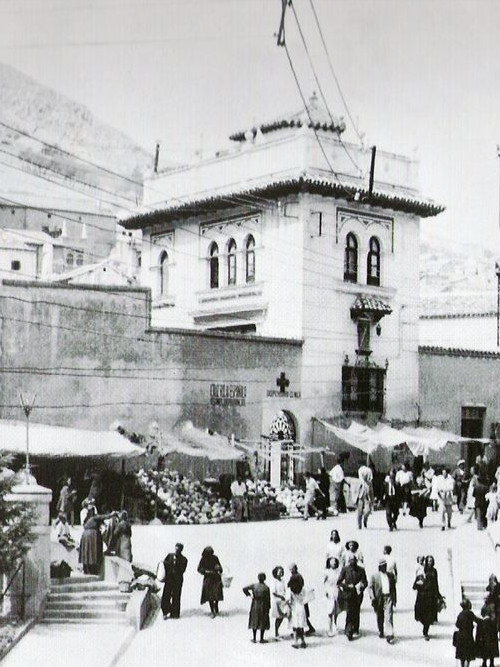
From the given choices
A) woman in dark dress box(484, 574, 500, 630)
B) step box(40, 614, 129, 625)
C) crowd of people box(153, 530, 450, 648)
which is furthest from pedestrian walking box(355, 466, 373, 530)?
woman in dark dress box(484, 574, 500, 630)

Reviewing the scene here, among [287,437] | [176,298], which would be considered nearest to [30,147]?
[176,298]

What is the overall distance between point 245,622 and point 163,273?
1864cm

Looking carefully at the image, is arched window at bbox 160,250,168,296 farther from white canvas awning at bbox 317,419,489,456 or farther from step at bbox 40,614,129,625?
step at bbox 40,614,129,625

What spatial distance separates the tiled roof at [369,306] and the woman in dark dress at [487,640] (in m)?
16.9

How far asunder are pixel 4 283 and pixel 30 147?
48.8 m

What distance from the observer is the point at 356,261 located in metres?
30.0

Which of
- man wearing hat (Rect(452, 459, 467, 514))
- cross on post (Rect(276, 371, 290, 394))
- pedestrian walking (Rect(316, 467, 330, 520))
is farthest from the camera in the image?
cross on post (Rect(276, 371, 290, 394))

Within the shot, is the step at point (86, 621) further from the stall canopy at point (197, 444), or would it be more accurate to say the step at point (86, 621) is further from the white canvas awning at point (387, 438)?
Answer: the white canvas awning at point (387, 438)

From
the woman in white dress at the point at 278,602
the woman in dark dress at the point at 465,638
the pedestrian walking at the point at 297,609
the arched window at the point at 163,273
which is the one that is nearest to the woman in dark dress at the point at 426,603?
the woman in dark dress at the point at 465,638

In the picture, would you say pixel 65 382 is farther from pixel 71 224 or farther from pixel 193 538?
pixel 71 224

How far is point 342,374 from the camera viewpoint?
29234 millimetres

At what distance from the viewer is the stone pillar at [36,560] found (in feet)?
47.6

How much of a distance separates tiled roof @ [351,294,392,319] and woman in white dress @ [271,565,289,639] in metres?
16.0

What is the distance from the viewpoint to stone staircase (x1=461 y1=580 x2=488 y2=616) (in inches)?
602
